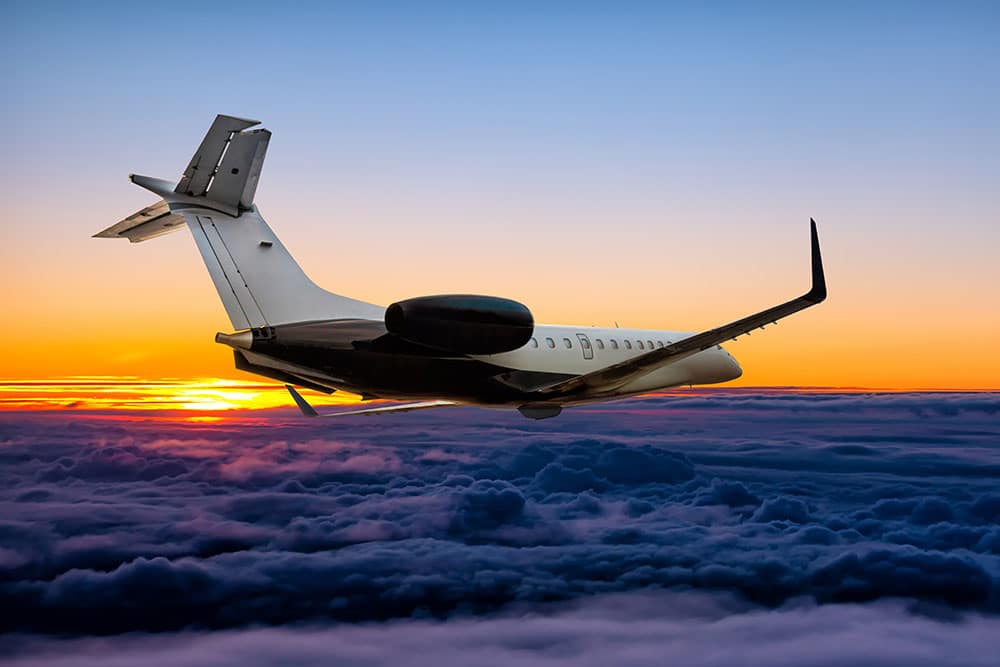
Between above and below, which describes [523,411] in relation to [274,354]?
below

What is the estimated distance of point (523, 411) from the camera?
82.0ft

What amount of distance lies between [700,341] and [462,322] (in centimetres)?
591

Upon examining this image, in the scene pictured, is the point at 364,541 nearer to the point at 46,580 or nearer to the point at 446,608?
the point at 446,608

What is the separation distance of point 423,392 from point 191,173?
25.7ft

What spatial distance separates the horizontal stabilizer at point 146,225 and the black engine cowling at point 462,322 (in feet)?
20.4

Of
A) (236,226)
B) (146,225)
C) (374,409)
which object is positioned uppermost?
(146,225)

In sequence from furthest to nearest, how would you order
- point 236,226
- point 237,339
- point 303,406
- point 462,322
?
point 303,406, point 462,322, point 236,226, point 237,339

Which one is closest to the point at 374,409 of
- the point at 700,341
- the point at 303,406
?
the point at 303,406

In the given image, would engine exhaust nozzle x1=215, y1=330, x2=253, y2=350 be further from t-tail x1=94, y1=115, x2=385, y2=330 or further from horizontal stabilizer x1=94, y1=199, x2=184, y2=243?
horizontal stabilizer x1=94, y1=199, x2=184, y2=243

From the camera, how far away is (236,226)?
62.8 feet

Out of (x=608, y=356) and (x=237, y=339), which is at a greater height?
(x=237, y=339)

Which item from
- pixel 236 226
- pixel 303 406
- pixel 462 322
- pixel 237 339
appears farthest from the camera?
pixel 303 406

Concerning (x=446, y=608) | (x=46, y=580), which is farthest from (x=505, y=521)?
(x=46, y=580)

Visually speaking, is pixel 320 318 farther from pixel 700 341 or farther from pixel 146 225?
pixel 700 341
